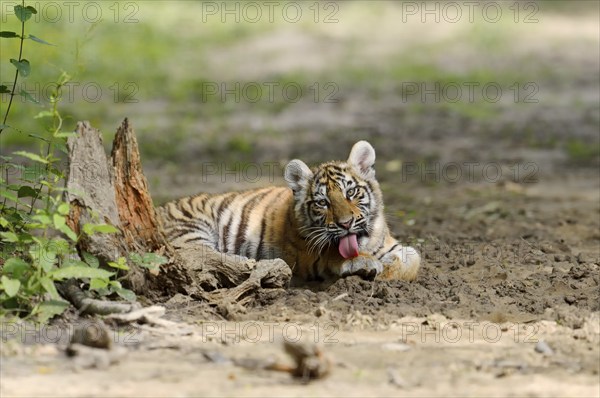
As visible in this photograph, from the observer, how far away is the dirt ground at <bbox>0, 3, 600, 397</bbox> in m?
4.84

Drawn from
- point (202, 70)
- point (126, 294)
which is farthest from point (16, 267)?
point (202, 70)

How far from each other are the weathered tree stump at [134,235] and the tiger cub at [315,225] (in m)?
0.50

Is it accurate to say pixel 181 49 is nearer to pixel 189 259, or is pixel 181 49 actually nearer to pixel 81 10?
pixel 81 10

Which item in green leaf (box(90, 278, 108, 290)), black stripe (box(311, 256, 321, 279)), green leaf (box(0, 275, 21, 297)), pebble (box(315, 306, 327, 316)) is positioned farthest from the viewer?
black stripe (box(311, 256, 321, 279))

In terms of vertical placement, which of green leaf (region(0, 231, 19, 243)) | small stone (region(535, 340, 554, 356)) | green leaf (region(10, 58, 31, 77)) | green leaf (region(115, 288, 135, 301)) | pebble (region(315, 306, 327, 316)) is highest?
green leaf (region(10, 58, 31, 77))

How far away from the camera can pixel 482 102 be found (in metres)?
16.3

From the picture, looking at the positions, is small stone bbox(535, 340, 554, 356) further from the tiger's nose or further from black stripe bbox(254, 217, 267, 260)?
black stripe bbox(254, 217, 267, 260)

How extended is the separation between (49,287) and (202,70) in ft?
42.8

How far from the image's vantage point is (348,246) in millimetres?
7129

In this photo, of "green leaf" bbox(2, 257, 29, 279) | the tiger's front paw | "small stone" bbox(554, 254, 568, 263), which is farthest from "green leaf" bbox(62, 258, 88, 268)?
"small stone" bbox(554, 254, 568, 263)

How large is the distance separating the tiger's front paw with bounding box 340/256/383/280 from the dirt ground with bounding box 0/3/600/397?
0.34ft

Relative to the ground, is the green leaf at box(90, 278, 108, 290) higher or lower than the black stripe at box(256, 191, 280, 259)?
lower

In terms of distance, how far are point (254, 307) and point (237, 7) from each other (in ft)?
59.5

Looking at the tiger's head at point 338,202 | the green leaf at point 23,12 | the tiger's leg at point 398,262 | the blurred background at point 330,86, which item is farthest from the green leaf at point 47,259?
the blurred background at point 330,86
